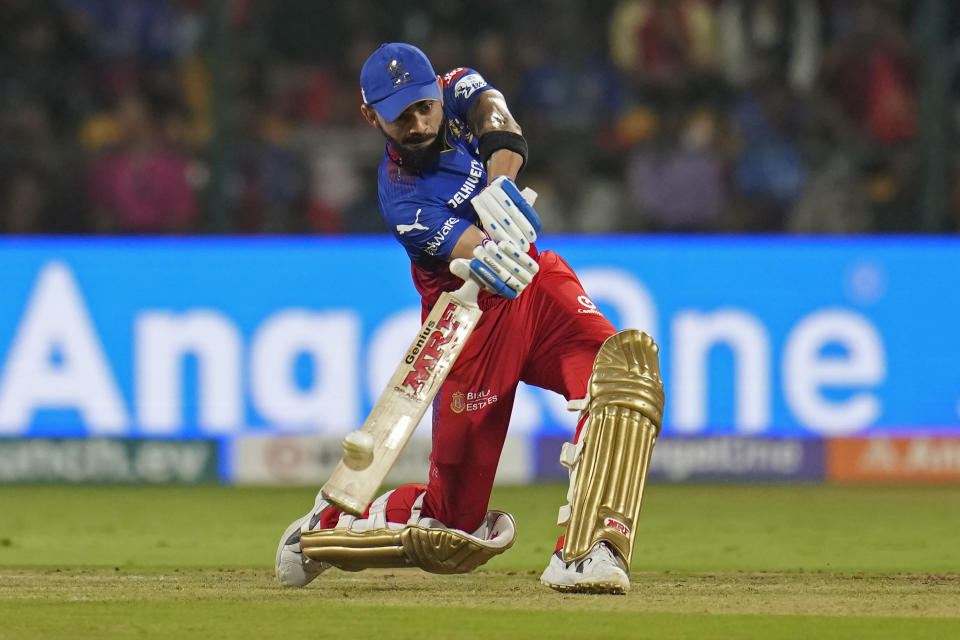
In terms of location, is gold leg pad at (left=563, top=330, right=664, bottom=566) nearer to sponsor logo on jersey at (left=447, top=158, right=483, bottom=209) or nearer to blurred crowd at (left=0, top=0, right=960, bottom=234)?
sponsor logo on jersey at (left=447, top=158, right=483, bottom=209)

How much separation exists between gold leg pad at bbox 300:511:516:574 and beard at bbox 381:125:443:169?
1238 mm

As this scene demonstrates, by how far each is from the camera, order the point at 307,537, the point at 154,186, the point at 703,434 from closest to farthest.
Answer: the point at 307,537, the point at 703,434, the point at 154,186

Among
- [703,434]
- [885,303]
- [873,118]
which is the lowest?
[703,434]

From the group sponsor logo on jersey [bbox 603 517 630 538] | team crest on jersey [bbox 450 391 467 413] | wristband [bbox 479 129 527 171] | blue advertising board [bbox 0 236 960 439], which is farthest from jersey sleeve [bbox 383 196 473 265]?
blue advertising board [bbox 0 236 960 439]

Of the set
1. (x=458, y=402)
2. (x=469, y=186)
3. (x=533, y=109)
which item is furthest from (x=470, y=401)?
(x=533, y=109)

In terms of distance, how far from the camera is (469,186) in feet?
19.2

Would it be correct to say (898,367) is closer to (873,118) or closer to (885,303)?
(885,303)

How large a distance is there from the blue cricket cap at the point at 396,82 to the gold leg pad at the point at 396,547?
139cm

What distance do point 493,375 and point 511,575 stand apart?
0.90 meters

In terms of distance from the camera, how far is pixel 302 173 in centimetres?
1181

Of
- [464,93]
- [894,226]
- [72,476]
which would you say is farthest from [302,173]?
[464,93]

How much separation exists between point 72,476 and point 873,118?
610 cm

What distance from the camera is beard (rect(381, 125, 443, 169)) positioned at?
18.8 feet

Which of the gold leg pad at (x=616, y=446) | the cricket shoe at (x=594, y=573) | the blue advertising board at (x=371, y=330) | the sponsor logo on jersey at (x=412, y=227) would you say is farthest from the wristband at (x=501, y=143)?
the blue advertising board at (x=371, y=330)
